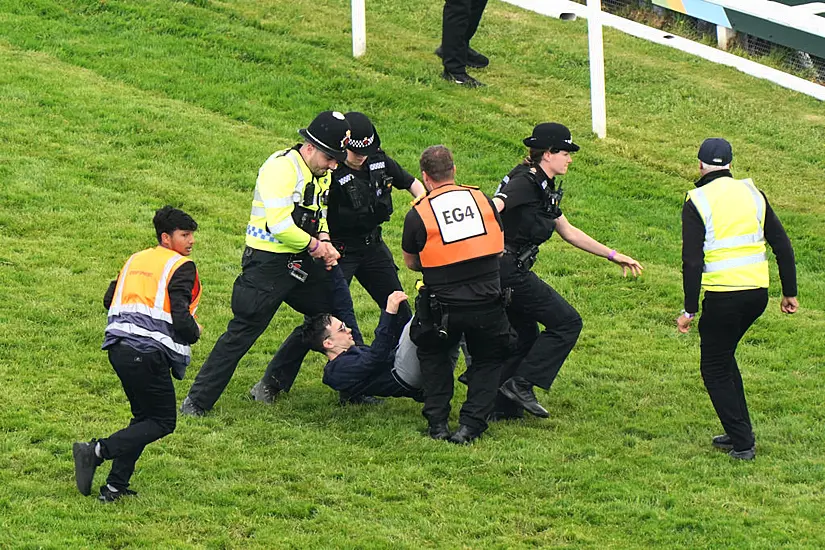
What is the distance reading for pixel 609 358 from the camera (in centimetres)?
1012

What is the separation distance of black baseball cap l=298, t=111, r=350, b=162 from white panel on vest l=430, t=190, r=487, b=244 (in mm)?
815

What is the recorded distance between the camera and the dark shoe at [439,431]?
8.27 metres

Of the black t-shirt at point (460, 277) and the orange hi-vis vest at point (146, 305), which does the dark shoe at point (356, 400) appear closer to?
the black t-shirt at point (460, 277)

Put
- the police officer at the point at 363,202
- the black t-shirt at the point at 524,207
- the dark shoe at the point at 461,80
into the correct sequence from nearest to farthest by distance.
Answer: the black t-shirt at the point at 524,207, the police officer at the point at 363,202, the dark shoe at the point at 461,80

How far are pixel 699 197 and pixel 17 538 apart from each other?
4597 millimetres

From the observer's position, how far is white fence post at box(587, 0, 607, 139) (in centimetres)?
1468

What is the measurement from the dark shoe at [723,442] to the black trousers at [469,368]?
154cm

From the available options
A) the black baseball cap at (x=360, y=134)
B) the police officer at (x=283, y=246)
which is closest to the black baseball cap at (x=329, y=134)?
the police officer at (x=283, y=246)

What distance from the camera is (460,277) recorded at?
7902 mm

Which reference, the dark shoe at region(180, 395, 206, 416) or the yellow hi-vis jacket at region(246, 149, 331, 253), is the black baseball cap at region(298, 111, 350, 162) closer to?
the yellow hi-vis jacket at region(246, 149, 331, 253)

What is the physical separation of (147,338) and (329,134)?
1974 mm

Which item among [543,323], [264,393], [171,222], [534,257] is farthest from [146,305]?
[543,323]

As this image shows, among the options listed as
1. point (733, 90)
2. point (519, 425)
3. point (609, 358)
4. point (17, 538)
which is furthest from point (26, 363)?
point (733, 90)

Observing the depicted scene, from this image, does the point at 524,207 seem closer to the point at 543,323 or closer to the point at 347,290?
the point at 543,323
